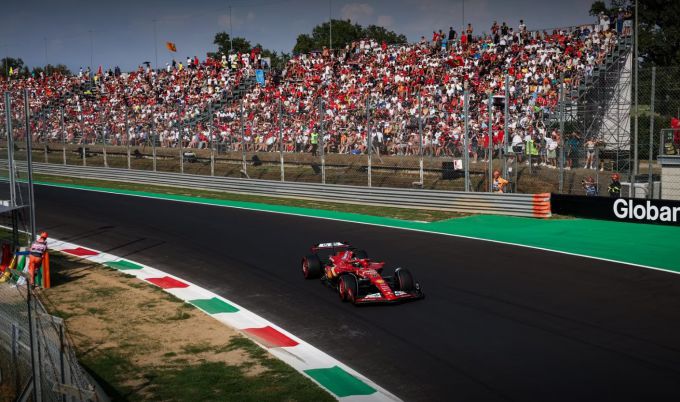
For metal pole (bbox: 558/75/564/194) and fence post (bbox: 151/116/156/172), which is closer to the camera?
metal pole (bbox: 558/75/564/194)

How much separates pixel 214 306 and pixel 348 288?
2354 millimetres

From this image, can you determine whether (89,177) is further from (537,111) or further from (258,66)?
(537,111)

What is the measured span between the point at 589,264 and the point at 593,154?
6.87 meters

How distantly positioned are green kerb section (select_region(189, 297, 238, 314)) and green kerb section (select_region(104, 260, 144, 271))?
3.45 m

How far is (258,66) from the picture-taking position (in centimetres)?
3972

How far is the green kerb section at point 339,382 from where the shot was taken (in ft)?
25.7

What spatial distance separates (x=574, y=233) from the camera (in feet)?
57.5

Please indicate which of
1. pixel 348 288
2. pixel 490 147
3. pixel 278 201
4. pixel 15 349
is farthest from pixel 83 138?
pixel 15 349

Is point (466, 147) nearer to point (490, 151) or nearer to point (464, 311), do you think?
point (490, 151)

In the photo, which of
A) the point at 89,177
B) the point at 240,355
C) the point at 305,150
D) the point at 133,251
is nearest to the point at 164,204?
the point at 305,150

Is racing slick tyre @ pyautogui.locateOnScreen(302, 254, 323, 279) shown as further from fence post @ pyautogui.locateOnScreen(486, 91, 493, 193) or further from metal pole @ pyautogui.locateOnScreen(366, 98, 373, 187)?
metal pole @ pyautogui.locateOnScreen(366, 98, 373, 187)

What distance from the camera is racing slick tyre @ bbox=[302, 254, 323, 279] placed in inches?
513

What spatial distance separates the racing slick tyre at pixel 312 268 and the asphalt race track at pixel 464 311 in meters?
0.22

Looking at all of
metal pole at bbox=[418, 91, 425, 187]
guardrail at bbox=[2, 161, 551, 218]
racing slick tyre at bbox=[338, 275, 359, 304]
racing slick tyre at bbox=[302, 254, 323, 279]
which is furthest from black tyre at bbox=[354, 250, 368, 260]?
metal pole at bbox=[418, 91, 425, 187]
